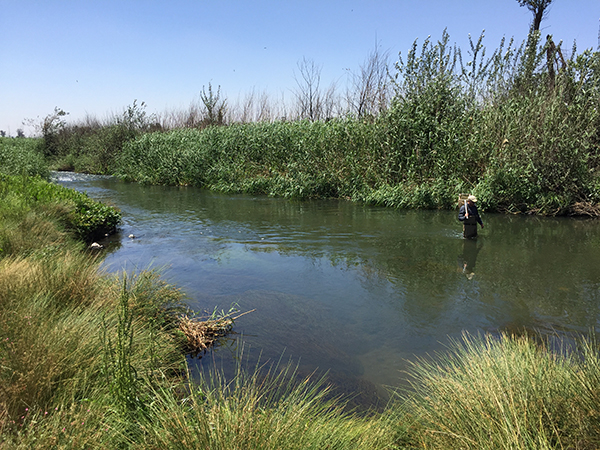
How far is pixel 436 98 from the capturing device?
53.5 ft

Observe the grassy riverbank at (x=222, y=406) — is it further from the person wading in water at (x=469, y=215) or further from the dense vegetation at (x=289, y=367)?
the person wading in water at (x=469, y=215)

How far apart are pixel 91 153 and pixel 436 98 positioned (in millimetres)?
28531

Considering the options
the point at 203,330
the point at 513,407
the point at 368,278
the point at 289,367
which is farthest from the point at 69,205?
the point at 513,407

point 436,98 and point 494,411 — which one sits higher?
point 436,98

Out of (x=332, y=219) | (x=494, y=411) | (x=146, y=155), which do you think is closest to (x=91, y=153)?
(x=146, y=155)

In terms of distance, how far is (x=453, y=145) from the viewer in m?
15.7

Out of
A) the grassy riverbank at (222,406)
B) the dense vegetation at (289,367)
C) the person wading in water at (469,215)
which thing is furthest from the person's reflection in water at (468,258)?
the grassy riverbank at (222,406)

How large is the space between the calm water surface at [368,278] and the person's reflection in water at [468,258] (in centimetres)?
4

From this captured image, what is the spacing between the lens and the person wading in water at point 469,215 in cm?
966

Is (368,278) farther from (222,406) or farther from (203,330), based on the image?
(222,406)

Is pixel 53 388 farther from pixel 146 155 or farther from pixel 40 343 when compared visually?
pixel 146 155

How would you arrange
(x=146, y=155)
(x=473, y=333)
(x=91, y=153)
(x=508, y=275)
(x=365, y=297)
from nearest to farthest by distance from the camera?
(x=473, y=333), (x=365, y=297), (x=508, y=275), (x=146, y=155), (x=91, y=153)

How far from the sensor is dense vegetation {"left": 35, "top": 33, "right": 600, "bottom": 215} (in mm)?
13789

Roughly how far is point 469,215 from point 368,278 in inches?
143
